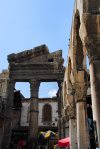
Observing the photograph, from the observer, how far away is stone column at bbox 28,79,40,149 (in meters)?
16.7

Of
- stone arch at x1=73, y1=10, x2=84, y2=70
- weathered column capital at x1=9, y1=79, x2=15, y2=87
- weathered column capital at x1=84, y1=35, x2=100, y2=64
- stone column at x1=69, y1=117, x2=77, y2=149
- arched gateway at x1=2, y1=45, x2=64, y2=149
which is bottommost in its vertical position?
stone column at x1=69, y1=117, x2=77, y2=149

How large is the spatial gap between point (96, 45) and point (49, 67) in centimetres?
1408

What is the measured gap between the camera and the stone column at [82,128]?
772 cm

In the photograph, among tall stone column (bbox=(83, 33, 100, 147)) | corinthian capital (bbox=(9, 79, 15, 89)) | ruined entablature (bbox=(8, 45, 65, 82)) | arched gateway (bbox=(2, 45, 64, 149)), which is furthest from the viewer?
ruined entablature (bbox=(8, 45, 65, 82))

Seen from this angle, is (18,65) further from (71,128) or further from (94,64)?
(94,64)

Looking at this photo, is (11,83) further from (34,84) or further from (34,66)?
(34,66)

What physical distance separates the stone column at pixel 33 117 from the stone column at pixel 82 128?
9767mm

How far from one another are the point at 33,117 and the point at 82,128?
1001 cm

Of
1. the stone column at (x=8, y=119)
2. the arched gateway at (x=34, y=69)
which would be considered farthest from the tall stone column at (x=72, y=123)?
the stone column at (x=8, y=119)

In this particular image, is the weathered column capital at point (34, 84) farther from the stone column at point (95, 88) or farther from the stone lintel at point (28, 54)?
the stone column at point (95, 88)

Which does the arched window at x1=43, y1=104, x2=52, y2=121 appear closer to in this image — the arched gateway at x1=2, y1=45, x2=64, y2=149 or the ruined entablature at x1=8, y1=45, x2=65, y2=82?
the arched gateway at x1=2, y1=45, x2=64, y2=149

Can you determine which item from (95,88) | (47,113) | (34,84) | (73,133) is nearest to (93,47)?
(95,88)

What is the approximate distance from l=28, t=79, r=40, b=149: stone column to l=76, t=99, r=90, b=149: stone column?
385 inches

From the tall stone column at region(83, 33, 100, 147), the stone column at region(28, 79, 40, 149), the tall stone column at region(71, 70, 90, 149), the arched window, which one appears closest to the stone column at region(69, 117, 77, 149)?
the tall stone column at region(71, 70, 90, 149)
